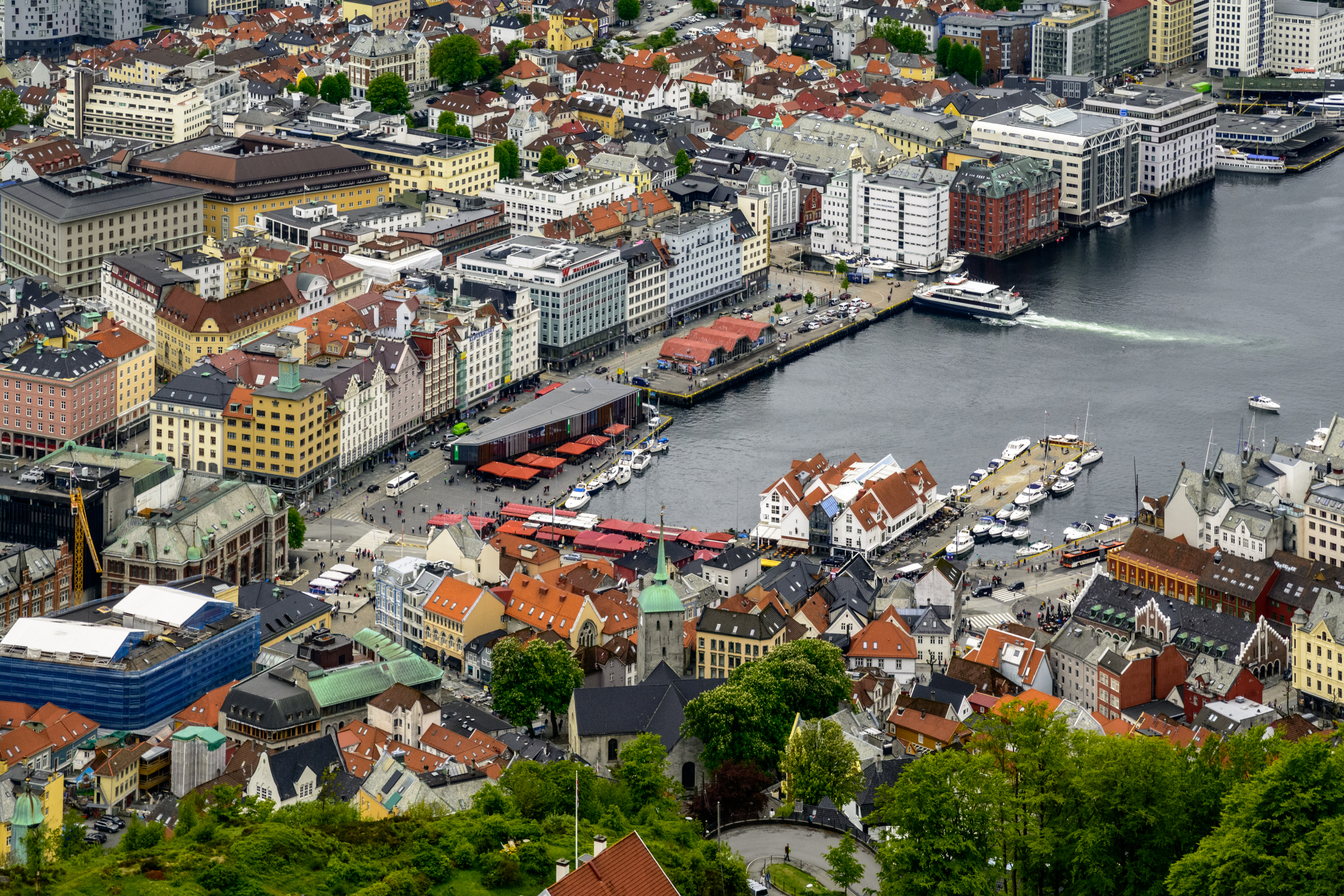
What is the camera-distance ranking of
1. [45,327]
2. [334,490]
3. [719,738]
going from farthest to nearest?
[45,327]
[334,490]
[719,738]

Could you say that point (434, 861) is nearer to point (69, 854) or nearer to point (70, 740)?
point (69, 854)

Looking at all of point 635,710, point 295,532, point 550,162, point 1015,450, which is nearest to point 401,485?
point 295,532

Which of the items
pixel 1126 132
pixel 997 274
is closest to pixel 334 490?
pixel 997 274

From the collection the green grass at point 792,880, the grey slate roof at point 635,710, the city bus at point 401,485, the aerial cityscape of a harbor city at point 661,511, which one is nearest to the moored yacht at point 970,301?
the aerial cityscape of a harbor city at point 661,511

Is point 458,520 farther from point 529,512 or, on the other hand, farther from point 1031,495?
point 1031,495

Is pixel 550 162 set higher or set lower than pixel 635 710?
higher
